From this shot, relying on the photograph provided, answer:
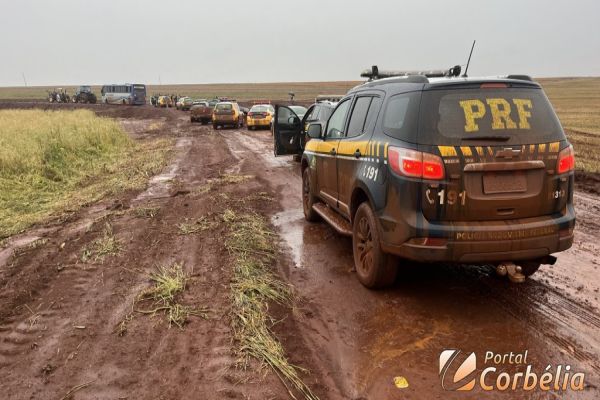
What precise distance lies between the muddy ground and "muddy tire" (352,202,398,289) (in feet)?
0.51

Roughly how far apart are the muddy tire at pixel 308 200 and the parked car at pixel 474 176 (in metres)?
2.83

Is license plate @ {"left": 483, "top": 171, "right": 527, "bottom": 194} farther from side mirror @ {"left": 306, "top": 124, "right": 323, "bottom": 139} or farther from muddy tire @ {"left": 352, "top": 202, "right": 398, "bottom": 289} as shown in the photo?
side mirror @ {"left": 306, "top": 124, "right": 323, "bottom": 139}

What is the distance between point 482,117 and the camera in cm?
379

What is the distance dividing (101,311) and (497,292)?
380 centimetres

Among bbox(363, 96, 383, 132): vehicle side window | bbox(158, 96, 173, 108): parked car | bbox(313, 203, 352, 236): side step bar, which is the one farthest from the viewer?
bbox(158, 96, 173, 108): parked car

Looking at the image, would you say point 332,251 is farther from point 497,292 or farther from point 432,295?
point 497,292

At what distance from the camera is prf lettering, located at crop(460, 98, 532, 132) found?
3.78 metres

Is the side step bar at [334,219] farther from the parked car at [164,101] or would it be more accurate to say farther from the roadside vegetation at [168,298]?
the parked car at [164,101]

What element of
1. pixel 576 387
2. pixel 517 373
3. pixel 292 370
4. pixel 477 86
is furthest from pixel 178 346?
pixel 477 86

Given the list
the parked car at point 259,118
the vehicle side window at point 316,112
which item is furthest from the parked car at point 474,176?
the parked car at point 259,118

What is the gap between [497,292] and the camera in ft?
14.8

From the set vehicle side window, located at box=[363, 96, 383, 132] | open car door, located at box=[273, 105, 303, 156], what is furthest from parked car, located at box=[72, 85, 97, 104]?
vehicle side window, located at box=[363, 96, 383, 132]

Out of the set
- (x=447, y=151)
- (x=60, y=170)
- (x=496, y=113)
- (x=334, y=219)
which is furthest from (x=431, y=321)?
(x=60, y=170)

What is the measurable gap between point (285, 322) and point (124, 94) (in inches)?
2625
